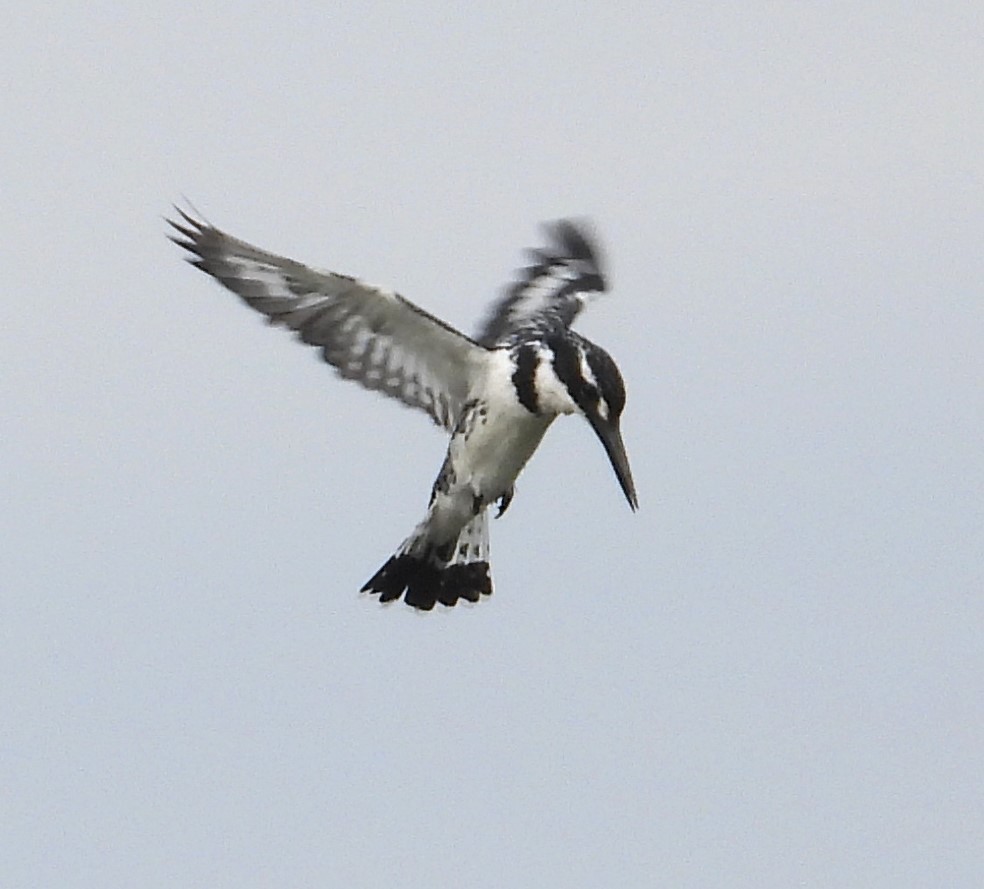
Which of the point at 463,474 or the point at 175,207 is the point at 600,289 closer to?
the point at 463,474

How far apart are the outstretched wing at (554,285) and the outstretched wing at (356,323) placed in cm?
58

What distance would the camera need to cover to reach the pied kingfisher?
9.34 meters

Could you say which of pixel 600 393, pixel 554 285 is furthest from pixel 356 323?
pixel 554 285

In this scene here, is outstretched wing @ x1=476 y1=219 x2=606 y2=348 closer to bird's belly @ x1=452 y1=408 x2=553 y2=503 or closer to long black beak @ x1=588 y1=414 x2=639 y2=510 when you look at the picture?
bird's belly @ x1=452 y1=408 x2=553 y2=503

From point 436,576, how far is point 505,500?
89cm

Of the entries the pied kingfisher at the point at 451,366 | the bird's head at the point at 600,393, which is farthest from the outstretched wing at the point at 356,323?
the bird's head at the point at 600,393

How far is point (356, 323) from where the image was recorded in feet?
32.1

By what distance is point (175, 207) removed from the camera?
30.7ft

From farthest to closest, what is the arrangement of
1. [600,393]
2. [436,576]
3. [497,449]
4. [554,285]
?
[554,285] → [436,576] → [497,449] → [600,393]

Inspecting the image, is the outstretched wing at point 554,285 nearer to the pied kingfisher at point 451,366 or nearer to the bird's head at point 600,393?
the pied kingfisher at point 451,366

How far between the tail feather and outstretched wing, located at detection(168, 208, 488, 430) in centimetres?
90

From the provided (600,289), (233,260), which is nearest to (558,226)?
(600,289)

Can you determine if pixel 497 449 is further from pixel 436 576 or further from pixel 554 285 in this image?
pixel 554 285

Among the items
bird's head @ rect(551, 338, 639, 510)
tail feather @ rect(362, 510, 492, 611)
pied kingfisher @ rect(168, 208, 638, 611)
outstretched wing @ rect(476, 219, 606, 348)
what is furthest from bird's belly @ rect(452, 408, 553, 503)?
tail feather @ rect(362, 510, 492, 611)
